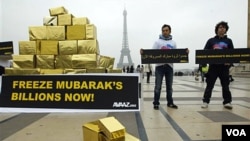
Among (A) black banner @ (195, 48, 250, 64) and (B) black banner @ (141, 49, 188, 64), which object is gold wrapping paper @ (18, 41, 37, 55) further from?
(A) black banner @ (195, 48, 250, 64)

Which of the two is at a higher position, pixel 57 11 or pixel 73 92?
pixel 57 11

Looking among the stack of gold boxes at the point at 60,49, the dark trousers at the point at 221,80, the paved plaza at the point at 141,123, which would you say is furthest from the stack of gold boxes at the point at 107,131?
the stack of gold boxes at the point at 60,49

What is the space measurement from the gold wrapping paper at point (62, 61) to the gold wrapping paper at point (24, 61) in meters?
0.73

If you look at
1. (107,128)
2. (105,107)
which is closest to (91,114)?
(105,107)

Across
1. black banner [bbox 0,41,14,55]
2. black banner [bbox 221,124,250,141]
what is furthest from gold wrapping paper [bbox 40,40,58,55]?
black banner [bbox 221,124,250,141]

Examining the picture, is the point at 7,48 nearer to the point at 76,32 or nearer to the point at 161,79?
the point at 76,32

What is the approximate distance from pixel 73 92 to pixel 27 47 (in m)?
4.45

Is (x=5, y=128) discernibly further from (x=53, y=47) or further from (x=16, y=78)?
(x=53, y=47)

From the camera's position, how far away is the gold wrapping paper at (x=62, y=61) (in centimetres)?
954

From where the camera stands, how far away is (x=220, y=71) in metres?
6.41

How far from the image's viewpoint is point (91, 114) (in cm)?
564

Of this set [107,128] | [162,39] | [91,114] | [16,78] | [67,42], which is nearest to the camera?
[107,128]

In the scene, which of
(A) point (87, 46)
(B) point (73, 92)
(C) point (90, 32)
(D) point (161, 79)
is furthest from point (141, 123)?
(C) point (90, 32)

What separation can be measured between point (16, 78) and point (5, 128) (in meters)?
1.80
